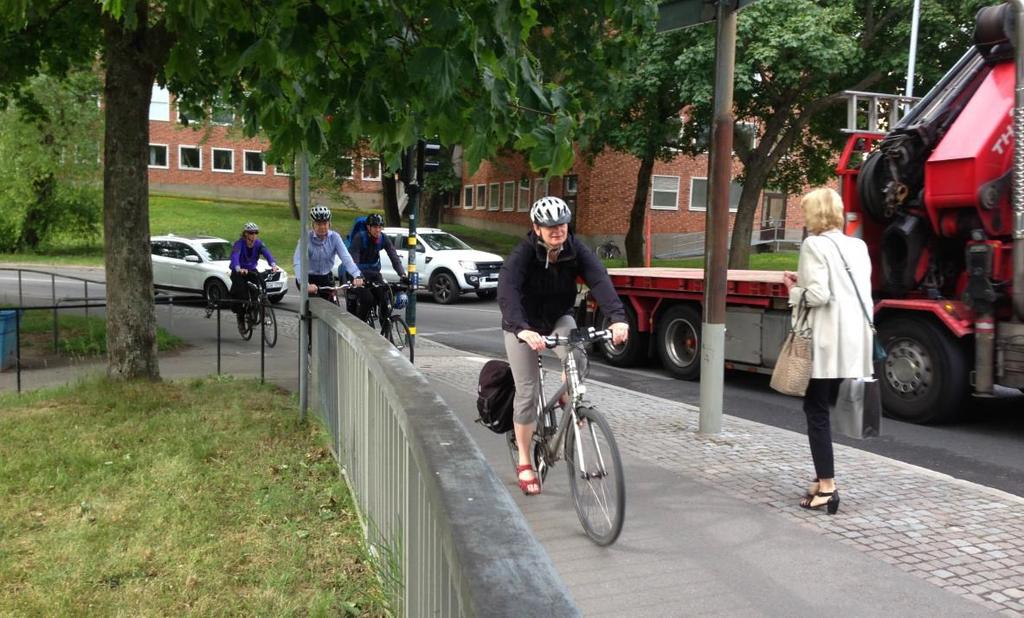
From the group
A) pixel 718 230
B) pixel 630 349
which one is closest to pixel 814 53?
pixel 630 349

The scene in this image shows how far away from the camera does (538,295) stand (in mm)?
5234

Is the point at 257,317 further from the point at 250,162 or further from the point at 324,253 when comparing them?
the point at 250,162

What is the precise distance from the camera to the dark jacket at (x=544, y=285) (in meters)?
5.04

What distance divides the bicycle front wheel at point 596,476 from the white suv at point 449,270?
16.4 metres

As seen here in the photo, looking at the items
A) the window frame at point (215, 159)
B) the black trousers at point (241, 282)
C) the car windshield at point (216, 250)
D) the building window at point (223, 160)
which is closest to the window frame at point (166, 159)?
the window frame at point (215, 159)

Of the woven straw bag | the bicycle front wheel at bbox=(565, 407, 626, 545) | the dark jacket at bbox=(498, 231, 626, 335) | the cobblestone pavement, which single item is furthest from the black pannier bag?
the woven straw bag

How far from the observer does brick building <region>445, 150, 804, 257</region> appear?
38812 millimetres

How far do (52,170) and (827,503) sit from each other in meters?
32.6

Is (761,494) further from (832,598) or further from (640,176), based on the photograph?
(640,176)

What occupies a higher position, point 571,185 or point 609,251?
point 571,185

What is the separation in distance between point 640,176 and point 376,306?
20.4 metres

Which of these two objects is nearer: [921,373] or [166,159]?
[921,373]

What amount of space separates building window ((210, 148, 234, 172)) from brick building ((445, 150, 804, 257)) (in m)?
23.6

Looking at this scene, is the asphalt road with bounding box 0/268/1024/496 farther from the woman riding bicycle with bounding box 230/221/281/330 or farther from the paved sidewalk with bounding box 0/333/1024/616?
the woman riding bicycle with bounding box 230/221/281/330
